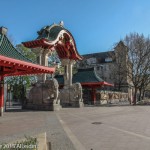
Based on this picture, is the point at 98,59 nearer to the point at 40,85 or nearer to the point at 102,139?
the point at 40,85

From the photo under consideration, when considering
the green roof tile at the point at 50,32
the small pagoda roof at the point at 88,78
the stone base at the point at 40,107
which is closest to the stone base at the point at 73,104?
the stone base at the point at 40,107

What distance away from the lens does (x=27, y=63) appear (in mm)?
15039

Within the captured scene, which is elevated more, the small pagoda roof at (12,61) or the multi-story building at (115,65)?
the multi-story building at (115,65)

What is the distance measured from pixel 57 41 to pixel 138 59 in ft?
65.5

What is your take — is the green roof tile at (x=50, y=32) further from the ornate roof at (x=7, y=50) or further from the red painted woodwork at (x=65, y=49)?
the ornate roof at (x=7, y=50)

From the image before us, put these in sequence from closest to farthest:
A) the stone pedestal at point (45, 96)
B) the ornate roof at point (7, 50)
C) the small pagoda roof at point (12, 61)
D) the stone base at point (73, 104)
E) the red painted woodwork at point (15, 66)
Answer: the red painted woodwork at point (15, 66) → the small pagoda roof at point (12, 61) → the ornate roof at point (7, 50) → the stone pedestal at point (45, 96) → the stone base at point (73, 104)

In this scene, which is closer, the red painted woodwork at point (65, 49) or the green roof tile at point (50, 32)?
the green roof tile at point (50, 32)

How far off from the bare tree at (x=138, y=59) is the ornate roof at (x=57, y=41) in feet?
47.5

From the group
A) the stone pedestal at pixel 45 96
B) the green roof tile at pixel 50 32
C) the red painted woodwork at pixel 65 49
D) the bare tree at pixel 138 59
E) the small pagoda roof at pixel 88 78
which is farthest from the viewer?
the bare tree at pixel 138 59

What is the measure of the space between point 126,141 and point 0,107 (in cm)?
1096

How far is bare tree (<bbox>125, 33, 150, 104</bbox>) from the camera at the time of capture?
4300 cm

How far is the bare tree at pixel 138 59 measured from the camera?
43.0m

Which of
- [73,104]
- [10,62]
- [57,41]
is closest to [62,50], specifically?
[57,41]

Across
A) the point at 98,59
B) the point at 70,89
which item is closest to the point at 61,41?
the point at 70,89
